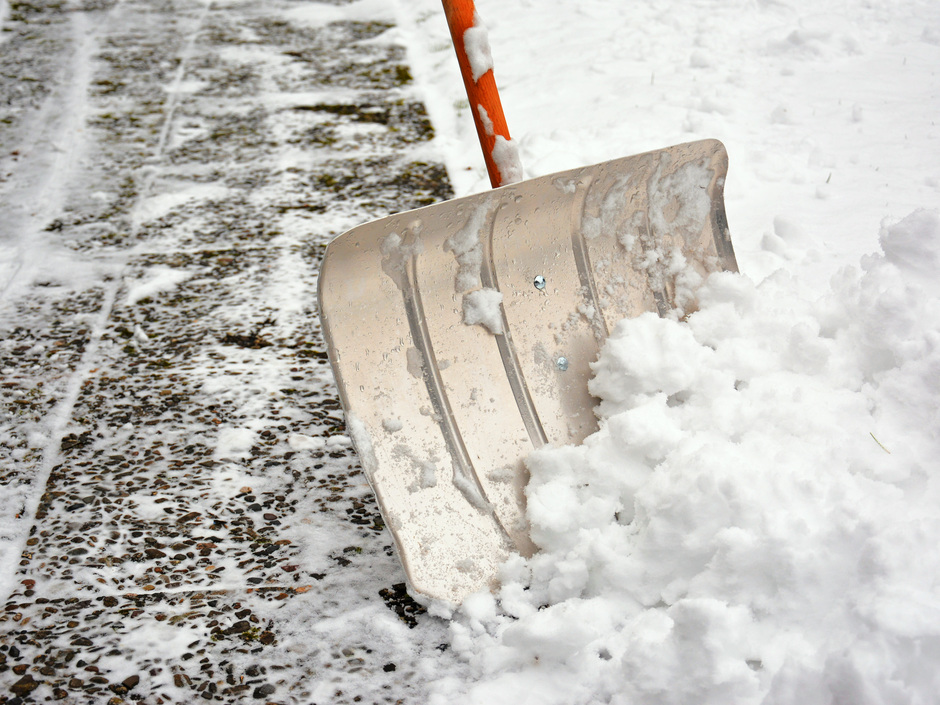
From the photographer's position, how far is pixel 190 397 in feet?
6.84

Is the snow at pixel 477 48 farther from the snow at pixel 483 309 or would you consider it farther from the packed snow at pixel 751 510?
the packed snow at pixel 751 510

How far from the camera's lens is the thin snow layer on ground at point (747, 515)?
1093mm

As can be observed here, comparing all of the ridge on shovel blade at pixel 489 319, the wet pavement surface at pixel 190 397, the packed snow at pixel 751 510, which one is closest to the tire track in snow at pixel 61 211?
the wet pavement surface at pixel 190 397

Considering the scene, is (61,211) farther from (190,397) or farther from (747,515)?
(747,515)

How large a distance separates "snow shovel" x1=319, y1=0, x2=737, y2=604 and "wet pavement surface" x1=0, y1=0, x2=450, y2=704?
0.22 meters

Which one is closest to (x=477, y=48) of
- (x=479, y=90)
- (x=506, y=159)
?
(x=479, y=90)

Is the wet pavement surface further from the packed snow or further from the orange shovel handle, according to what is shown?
the orange shovel handle

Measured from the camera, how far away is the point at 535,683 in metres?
1.25

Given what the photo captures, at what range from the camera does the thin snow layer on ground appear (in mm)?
1093

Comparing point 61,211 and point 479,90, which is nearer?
point 479,90

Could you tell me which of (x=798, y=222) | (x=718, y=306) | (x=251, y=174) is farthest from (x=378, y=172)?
(x=718, y=306)

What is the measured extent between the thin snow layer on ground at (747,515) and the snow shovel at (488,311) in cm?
8

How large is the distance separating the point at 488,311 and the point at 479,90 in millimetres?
531

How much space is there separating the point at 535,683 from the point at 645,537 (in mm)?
302
